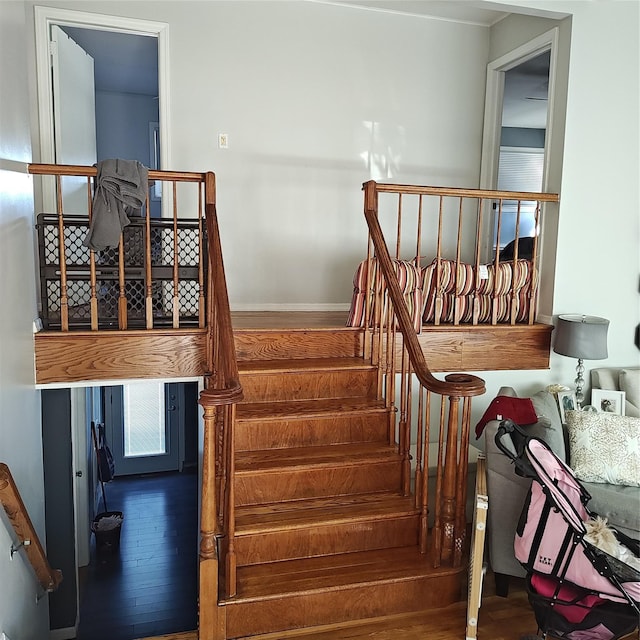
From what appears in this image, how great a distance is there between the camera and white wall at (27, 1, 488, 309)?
4383 millimetres

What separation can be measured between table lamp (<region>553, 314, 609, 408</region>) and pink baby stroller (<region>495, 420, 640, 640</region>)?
144 cm

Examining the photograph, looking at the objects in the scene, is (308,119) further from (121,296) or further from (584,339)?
(584,339)

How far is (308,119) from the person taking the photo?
464 cm

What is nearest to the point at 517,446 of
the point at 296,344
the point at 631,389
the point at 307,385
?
the point at 307,385

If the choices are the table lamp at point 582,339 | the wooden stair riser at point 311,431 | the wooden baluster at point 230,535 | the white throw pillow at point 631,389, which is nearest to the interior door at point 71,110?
the wooden stair riser at point 311,431

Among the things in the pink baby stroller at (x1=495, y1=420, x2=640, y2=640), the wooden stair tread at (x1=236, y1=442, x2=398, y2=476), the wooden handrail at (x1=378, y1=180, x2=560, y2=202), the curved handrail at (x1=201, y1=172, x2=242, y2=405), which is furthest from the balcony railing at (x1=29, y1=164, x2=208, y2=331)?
the pink baby stroller at (x1=495, y1=420, x2=640, y2=640)

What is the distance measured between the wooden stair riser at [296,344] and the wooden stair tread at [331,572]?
1234 mm

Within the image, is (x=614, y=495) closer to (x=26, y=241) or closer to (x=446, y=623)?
(x=446, y=623)

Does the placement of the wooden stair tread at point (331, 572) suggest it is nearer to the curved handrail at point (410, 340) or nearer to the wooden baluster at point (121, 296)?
the curved handrail at point (410, 340)

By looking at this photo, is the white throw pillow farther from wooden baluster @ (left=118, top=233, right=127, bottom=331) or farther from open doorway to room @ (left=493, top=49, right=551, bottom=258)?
wooden baluster @ (left=118, top=233, right=127, bottom=331)

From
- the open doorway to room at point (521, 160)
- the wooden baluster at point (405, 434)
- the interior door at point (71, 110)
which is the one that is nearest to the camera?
the wooden baluster at point (405, 434)

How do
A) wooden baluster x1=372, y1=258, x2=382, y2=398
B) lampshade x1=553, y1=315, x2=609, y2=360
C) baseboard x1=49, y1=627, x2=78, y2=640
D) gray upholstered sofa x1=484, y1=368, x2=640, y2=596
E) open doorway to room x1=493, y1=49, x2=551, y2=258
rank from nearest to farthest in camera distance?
gray upholstered sofa x1=484, y1=368, x2=640, y2=596 < wooden baluster x1=372, y1=258, x2=382, y2=398 < lampshade x1=553, y1=315, x2=609, y2=360 < baseboard x1=49, y1=627, x2=78, y2=640 < open doorway to room x1=493, y1=49, x2=551, y2=258

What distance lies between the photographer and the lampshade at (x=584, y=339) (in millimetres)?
3684

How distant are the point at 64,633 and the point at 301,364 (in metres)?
2.92
